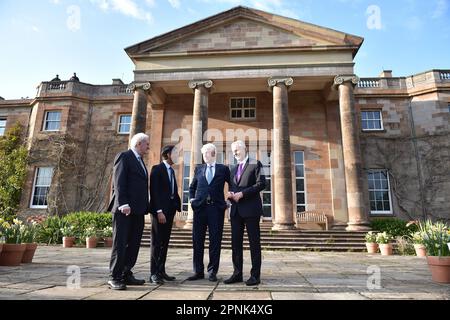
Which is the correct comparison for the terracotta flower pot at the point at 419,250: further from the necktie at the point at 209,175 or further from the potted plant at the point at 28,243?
the potted plant at the point at 28,243

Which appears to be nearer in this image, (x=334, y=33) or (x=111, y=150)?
(x=334, y=33)

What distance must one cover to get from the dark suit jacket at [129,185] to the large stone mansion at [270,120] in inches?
344

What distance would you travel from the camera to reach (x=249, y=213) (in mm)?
4188

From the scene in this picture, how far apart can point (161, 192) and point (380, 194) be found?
14.9 m

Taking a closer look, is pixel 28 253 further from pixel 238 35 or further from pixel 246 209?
pixel 238 35

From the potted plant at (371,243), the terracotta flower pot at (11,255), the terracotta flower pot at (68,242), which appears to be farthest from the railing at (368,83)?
the terracotta flower pot at (11,255)

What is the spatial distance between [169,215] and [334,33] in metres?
12.9

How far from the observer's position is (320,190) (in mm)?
14766

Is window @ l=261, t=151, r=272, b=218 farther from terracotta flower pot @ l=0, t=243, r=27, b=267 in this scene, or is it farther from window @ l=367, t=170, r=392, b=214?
terracotta flower pot @ l=0, t=243, r=27, b=267

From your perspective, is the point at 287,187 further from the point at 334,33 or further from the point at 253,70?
the point at 334,33

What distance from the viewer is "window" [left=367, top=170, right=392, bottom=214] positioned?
15.8m

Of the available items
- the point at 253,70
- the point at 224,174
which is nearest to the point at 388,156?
the point at 253,70

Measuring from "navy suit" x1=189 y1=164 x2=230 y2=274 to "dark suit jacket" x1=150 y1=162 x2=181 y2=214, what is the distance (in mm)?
366

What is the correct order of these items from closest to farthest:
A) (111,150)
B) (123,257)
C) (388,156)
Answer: (123,257) < (388,156) < (111,150)
